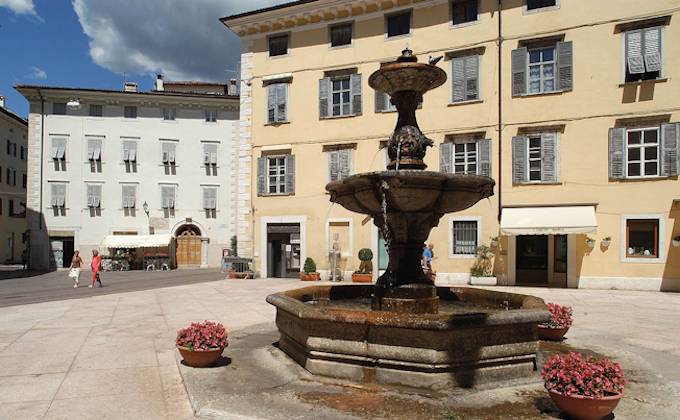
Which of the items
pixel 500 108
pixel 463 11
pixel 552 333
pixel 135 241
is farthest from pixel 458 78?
pixel 135 241

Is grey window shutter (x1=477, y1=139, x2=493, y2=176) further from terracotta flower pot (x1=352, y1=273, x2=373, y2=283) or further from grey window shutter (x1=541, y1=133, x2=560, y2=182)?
terracotta flower pot (x1=352, y1=273, x2=373, y2=283)

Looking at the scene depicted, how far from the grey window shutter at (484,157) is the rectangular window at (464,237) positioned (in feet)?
7.20

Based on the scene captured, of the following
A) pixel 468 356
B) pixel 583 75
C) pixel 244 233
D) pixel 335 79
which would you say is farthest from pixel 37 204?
pixel 468 356

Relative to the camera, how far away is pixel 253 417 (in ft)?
15.7

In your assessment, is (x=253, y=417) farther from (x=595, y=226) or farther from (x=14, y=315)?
(x=595, y=226)

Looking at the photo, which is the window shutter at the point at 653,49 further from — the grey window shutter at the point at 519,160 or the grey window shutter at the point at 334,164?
the grey window shutter at the point at 334,164

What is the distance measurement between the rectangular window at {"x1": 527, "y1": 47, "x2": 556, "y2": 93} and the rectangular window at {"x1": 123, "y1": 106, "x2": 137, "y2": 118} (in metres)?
27.8

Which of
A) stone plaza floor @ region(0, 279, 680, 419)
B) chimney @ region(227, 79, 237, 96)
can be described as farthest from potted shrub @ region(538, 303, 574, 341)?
chimney @ region(227, 79, 237, 96)

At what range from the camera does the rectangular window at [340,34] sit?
23250mm

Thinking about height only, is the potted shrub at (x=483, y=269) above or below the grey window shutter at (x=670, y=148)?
below

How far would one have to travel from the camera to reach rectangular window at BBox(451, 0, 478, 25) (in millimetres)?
21125

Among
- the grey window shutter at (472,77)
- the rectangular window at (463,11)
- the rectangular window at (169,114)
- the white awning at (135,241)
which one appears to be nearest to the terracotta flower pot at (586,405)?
the grey window shutter at (472,77)

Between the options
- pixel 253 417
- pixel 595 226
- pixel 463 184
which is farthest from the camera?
pixel 595 226

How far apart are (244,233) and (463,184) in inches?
753
